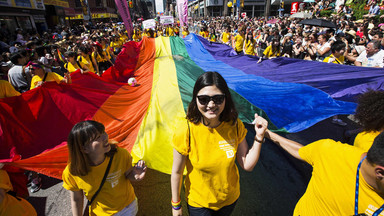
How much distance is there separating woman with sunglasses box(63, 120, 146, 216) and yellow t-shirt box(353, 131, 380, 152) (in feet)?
6.00

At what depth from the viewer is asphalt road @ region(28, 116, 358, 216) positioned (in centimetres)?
232

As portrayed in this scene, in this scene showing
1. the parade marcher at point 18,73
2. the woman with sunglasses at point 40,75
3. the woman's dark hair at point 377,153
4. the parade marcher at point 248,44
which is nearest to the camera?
the woman's dark hair at point 377,153

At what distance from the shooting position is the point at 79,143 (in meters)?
1.41

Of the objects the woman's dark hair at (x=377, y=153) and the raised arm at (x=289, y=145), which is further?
the raised arm at (x=289, y=145)

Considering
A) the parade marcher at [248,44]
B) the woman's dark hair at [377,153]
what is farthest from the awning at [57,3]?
the woman's dark hair at [377,153]

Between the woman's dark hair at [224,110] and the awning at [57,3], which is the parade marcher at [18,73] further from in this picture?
the awning at [57,3]

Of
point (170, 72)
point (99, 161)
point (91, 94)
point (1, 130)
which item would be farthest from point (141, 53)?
point (99, 161)

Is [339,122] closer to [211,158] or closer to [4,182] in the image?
[211,158]

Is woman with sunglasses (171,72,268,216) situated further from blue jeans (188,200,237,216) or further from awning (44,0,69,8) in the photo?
awning (44,0,69,8)

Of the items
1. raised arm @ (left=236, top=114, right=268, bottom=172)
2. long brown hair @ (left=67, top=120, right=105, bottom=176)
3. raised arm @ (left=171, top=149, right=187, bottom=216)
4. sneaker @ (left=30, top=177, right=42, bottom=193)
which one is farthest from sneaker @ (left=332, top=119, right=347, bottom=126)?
sneaker @ (left=30, top=177, right=42, bottom=193)

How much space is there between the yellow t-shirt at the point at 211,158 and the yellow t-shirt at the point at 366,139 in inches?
38.2

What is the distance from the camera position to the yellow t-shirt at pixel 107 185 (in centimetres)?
148

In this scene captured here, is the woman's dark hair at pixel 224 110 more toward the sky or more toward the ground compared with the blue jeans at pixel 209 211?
more toward the sky

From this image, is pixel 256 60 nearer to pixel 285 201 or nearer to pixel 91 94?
pixel 285 201
